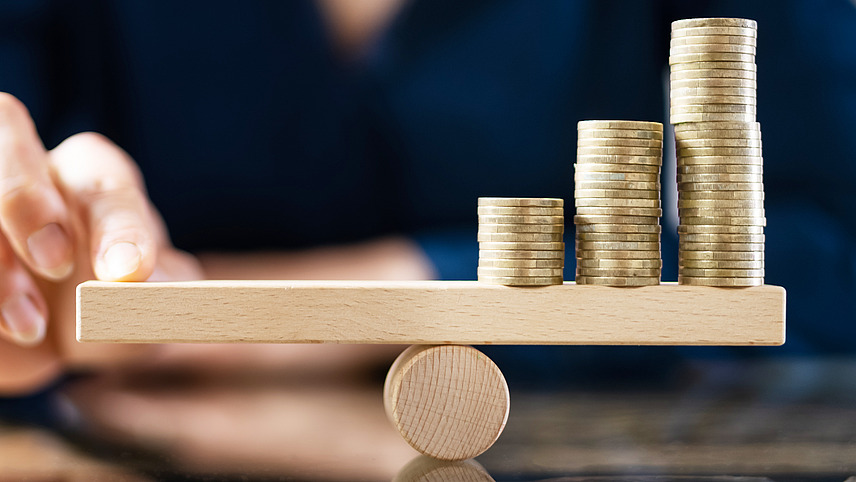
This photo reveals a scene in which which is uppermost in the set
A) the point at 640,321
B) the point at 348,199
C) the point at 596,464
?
the point at 348,199

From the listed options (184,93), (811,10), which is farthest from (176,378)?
(811,10)

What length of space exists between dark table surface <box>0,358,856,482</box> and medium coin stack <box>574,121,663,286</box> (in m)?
0.27

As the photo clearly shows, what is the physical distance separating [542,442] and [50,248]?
909 mm

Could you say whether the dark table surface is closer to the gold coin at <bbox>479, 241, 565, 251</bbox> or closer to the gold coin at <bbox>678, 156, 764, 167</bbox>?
the gold coin at <bbox>479, 241, 565, 251</bbox>

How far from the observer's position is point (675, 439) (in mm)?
1551

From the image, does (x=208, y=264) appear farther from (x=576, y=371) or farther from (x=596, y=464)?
(x=596, y=464)

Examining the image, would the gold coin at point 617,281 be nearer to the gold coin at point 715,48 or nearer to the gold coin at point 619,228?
the gold coin at point 619,228

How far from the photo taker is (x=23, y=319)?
2057mm

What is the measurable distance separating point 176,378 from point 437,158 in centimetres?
80

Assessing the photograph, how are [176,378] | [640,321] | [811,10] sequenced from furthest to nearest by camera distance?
[811,10] → [176,378] → [640,321]

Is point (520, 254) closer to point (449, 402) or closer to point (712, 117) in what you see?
point (449, 402)

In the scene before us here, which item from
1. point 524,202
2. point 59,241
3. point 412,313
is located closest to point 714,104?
point 524,202

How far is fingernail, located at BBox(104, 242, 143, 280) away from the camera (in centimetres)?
156

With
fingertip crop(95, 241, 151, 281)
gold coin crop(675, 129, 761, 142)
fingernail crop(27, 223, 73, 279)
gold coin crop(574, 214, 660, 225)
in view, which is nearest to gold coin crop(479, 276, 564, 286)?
gold coin crop(574, 214, 660, 225)
